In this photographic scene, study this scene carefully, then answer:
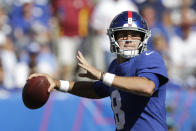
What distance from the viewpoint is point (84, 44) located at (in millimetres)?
8859

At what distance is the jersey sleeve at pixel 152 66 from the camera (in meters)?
3.85

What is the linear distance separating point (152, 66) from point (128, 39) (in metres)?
0.38

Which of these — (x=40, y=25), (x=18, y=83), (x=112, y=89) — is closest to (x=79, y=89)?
(x=112, y=89)

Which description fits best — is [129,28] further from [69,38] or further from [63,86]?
[69,38]

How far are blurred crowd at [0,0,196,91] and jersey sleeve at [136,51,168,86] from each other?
390 centimetres

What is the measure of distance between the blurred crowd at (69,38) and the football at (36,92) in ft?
11.7

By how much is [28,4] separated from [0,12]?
23.7 inches

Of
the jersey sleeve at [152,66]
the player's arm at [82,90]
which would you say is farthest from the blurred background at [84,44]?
the jersey sleeve at [152,66]

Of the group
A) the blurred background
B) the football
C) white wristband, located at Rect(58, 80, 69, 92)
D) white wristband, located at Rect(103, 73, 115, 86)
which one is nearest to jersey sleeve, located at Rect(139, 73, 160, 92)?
white wristband, located at Rect(103, 73, 115, 86)

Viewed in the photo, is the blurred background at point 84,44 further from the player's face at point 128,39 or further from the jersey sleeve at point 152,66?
the jersey sleeve at point 152,66

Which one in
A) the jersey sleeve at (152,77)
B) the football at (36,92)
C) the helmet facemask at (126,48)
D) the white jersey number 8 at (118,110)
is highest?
the helmet facemask at (126,48)

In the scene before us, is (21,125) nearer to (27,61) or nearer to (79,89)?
(79,89)

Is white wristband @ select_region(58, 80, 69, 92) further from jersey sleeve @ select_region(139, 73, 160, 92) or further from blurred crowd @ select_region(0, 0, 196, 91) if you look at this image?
blurred crowd @ select_region(0, 0, 196, 91)

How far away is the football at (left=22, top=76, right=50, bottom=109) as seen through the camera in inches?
164
